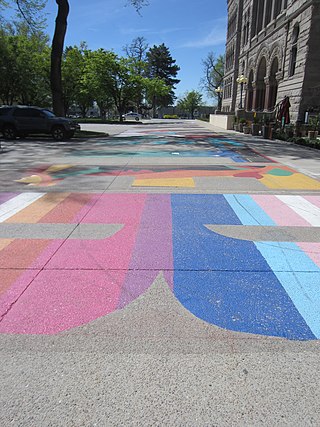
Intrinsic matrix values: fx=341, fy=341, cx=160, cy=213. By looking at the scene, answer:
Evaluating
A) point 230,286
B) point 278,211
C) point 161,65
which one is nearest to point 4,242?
point 230,286

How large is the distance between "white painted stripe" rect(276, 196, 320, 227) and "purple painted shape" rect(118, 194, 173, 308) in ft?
7.88

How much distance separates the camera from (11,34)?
44.3 m

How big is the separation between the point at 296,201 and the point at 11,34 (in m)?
49.0

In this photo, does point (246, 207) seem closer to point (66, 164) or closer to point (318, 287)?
point (318, 287)

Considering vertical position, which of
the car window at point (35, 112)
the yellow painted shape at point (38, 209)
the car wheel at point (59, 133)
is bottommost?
the yellow painted shape at point (38, 209)

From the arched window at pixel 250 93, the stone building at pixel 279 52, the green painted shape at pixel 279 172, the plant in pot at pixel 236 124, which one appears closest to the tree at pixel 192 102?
the stone building at pixel 279 52

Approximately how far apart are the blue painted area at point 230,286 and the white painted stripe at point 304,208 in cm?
180

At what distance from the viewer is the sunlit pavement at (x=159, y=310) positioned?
2193mm

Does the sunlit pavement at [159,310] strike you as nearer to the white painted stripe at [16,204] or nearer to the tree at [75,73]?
the white painted stripe at [16,204]

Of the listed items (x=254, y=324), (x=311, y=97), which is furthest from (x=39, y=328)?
(x=311, y=97)

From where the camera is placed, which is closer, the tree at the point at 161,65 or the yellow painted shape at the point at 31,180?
the yellow painted shape at the point at 31,180

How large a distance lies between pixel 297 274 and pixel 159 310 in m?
1.73

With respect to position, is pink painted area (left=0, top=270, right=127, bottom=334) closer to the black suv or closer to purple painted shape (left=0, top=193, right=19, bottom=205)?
purple painted shape (left=0, top=193, right=19, bottom=205)

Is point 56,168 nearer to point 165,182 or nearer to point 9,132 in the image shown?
point 165,182
